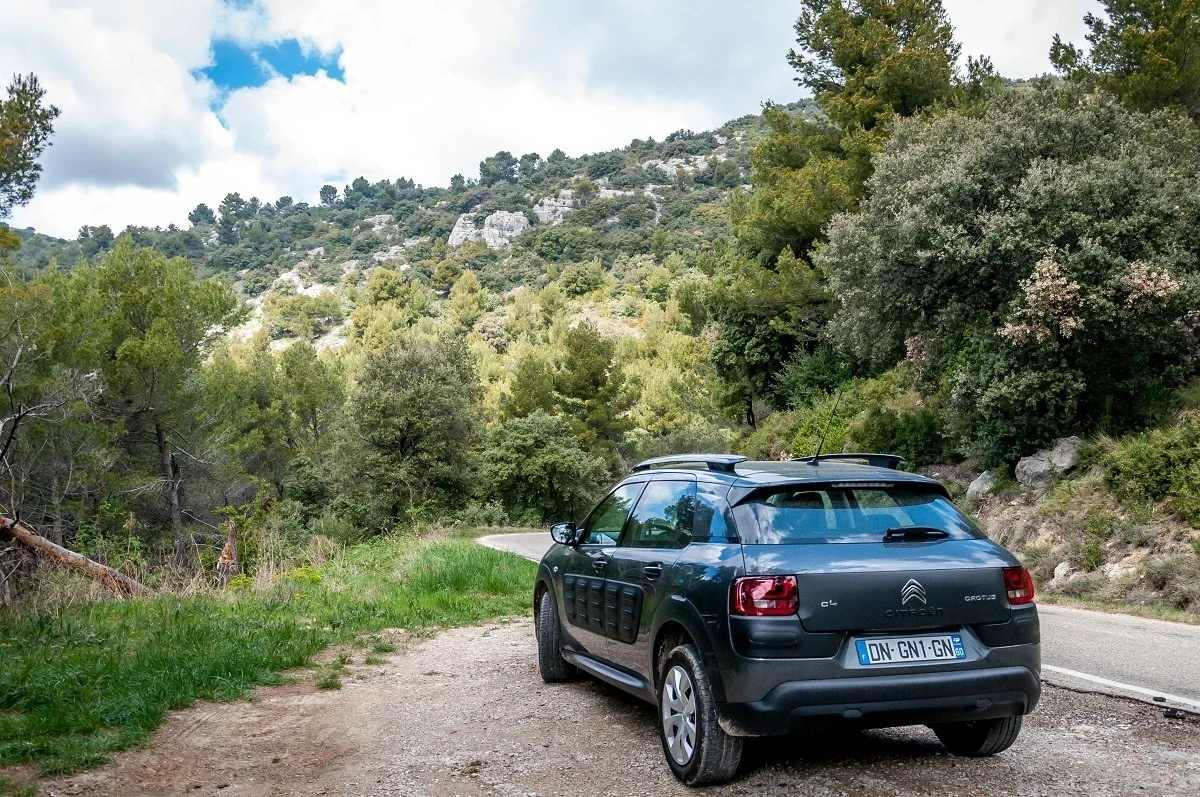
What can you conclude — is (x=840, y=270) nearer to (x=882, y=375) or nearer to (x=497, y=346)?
(x=882, y=375)

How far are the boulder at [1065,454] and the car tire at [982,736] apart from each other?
13430 mm

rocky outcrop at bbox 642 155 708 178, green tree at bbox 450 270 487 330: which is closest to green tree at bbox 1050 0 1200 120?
green tree at bbox 450 270 487 330

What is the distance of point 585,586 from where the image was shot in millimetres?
6047

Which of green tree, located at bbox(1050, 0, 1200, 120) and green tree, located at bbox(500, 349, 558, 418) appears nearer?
green tree, located at bbox(1050, 0, 1200, 120)

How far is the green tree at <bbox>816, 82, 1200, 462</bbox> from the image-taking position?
595 inches

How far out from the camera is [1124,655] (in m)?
7.45

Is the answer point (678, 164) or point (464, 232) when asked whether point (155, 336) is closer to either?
point (464, 232)

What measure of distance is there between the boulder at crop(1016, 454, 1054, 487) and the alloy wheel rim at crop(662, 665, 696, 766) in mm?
14639

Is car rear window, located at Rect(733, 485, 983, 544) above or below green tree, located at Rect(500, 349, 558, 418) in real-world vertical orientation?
below

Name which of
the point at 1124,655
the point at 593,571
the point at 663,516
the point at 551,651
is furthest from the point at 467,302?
the point at 663,516

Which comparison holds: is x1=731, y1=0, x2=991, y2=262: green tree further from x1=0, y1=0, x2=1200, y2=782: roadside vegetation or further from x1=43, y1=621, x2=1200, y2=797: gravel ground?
x1=43, y1=621, x2=1200, y2=797: gravel ground

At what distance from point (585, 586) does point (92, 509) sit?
2491 centimetres

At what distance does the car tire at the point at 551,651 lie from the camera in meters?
6.84

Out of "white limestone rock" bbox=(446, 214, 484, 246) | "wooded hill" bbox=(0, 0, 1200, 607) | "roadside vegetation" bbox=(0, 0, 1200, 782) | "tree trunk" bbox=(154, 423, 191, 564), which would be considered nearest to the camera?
"roadside vegetation" bbox=(0, 0, 1200, 782)
